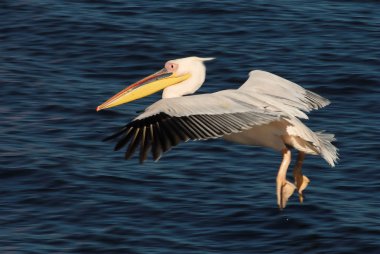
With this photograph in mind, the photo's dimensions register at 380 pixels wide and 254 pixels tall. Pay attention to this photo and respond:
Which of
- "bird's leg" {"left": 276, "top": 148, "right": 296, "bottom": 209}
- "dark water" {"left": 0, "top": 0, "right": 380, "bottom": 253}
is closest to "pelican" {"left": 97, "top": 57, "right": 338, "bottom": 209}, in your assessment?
"bird's leg" {"left": 276, "top": 148, "right": 296, "bottom": 209}

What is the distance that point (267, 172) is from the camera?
10055 millimetres

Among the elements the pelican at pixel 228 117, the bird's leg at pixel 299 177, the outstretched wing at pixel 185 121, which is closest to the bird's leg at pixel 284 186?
the pelican at pixel 228 117

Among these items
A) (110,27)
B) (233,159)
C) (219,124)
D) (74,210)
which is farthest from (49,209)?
(110,27)

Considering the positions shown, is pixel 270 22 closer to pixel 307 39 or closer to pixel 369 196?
pixel 307 39

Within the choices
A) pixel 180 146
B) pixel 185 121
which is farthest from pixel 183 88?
pixel 180 146

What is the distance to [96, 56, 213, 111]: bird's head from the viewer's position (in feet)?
28.2

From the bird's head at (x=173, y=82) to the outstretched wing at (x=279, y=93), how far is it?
0.42 meters

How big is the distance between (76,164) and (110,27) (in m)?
4.18

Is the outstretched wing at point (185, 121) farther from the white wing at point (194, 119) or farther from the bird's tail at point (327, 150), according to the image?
the bird's tail at point (327, 150)

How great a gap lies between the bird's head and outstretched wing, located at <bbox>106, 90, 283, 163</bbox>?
1144mm

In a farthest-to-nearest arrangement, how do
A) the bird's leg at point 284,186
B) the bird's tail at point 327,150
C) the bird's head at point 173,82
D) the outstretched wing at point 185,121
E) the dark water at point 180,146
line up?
the dark water at point 180,146 < the bird's head at point 173,82 < the bird's leg at point 284,186 < the bird's tail at point 327,150 < the outstretched wing at point 185,121

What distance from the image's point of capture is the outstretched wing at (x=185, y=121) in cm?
695

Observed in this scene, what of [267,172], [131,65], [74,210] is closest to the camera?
[74,210]

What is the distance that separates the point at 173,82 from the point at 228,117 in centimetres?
161
